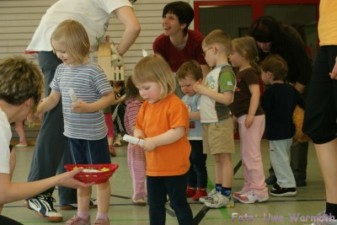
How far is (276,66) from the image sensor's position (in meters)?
4.85

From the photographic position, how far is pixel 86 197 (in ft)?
12.5

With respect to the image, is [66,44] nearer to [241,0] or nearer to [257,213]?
[257,213]

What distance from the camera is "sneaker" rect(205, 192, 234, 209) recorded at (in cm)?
441

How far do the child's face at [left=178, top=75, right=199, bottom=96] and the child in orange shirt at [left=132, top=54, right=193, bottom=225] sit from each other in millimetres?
1152

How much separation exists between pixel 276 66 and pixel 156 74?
1.75 metres

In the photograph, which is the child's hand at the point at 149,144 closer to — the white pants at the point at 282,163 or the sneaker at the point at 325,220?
the sneaker at the point at 325,220

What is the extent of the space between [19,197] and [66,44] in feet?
4.65

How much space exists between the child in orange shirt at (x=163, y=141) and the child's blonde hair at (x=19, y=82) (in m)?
0.81

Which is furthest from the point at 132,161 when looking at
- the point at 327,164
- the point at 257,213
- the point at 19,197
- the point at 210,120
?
the point at 19,197

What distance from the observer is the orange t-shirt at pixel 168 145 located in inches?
132

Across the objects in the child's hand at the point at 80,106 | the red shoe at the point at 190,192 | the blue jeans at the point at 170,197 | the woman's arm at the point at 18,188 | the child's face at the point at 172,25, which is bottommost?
the red shoe at the point at 190,192

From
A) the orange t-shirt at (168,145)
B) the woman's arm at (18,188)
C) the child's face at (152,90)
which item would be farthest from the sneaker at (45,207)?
the woman's arm at (18,188)

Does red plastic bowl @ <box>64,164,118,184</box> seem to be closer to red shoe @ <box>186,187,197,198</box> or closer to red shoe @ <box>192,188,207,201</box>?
red shoe @ <box>192,188,207,201</box>

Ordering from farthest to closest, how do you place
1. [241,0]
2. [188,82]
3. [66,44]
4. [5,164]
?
[241,0], [188,82], [66,44], [5,164]
